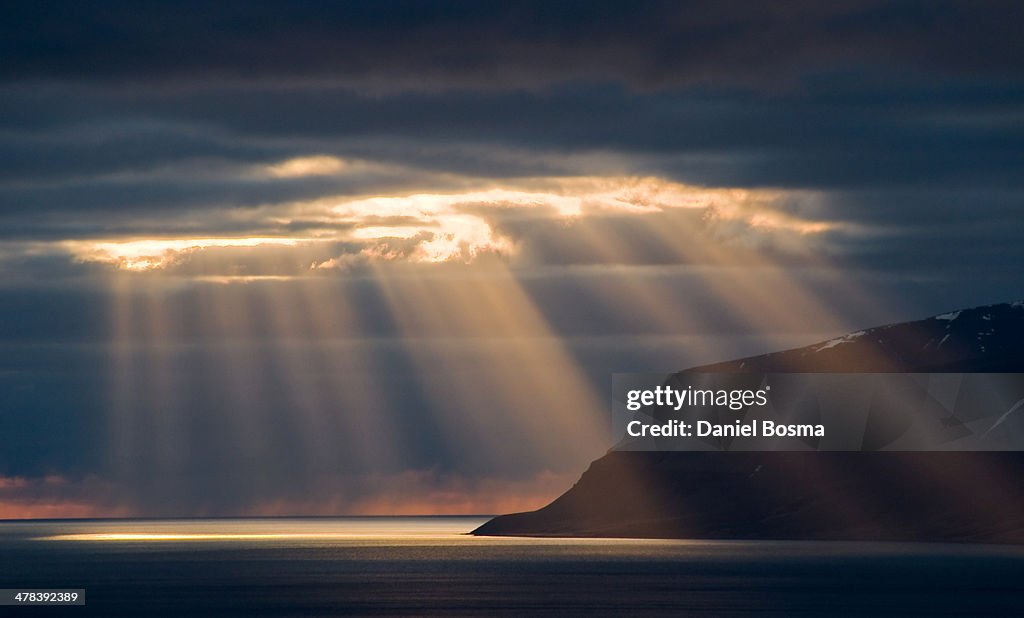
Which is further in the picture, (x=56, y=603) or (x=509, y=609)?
(x=56, y=603)

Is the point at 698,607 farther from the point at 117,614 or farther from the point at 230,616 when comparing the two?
the point at 117,614

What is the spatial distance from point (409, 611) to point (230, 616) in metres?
19.8

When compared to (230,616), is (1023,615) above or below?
below

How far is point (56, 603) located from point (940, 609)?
10422 cm

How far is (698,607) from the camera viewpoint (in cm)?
19138

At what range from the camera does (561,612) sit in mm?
179250

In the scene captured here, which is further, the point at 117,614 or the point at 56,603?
the point at 56,603

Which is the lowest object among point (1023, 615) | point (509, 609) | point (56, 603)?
point (1023, 615)

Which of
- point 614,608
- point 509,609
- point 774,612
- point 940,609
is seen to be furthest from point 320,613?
point 940,609

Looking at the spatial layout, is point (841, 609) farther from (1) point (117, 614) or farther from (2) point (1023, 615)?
(1) point (117, 614)

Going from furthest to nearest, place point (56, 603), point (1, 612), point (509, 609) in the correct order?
point (56, 603) < point (509, 609) < point (1, 612)

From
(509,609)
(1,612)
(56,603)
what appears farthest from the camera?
(56,603)

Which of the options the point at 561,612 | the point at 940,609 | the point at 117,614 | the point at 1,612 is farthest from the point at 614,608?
the point at 1,612

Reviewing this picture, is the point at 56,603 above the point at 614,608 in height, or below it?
above
